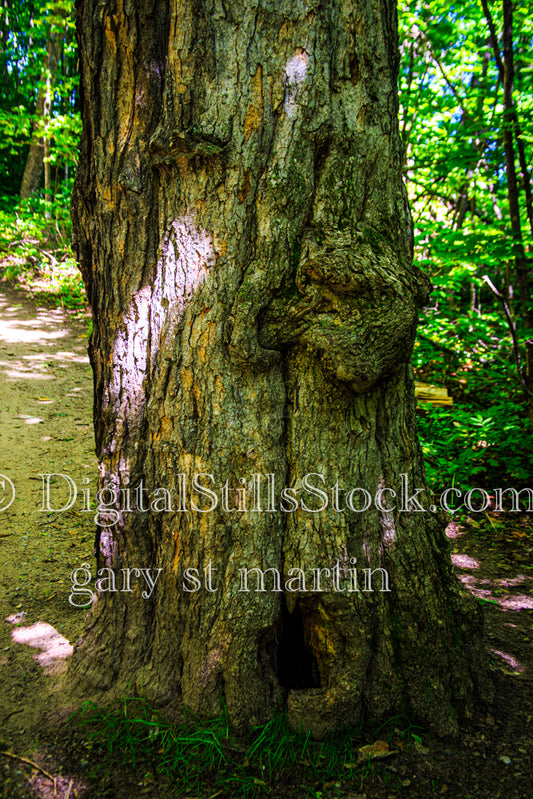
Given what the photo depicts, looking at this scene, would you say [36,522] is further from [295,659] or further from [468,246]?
[468,246]

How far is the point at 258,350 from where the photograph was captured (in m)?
1.91

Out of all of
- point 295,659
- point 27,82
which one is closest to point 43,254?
point 27,82

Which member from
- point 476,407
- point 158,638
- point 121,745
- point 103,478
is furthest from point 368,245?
point 476,407

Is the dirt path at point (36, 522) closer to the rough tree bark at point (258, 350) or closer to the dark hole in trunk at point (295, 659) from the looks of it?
the rough tree bark at point (258, 350)

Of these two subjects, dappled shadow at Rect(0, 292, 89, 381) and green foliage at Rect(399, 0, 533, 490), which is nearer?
green foliage at Rect(399, 0, 533, 490)

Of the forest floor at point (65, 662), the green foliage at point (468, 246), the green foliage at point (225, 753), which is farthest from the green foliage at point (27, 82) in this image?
the green foliage at point (225, 753)

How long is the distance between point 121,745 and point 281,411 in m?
1.48

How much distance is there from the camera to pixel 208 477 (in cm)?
197

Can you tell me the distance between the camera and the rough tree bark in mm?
1830

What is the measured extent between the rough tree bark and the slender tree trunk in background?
36.8ft

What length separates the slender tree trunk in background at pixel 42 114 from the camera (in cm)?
1149

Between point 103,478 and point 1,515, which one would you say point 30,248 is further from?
point 103,478

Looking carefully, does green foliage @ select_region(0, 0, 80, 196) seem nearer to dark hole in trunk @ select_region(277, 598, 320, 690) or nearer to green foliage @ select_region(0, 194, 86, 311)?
green foliage @ select_region(0, 194, 86, 311)

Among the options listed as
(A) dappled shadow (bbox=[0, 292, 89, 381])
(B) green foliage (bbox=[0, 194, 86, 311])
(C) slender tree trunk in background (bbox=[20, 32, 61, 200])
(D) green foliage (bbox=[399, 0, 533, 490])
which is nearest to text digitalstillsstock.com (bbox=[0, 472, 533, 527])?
(D) green foliage (bbox=[399, 0, 533, 490])
